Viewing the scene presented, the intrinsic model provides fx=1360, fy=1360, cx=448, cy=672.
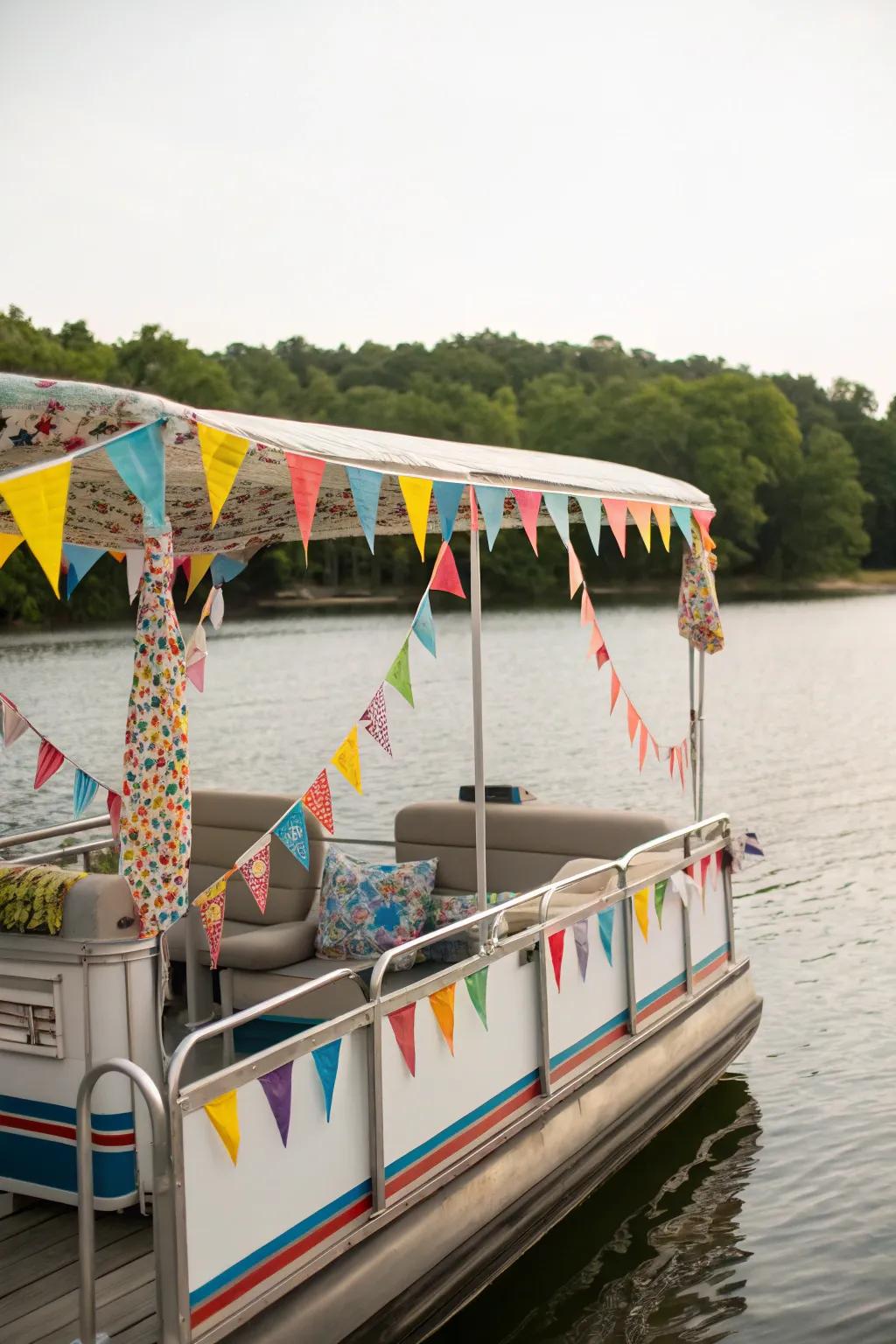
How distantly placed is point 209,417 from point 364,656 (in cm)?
3150

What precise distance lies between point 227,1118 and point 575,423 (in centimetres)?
6700

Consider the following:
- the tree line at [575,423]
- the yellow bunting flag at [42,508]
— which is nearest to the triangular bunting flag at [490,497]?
the yellow bunting flag at [42,508]

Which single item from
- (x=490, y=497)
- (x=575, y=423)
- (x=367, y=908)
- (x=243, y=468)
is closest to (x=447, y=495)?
(x=490, y=497)

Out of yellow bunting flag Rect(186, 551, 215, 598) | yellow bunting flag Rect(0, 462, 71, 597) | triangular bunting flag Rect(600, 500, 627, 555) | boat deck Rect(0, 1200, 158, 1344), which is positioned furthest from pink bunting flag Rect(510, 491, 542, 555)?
boat deck Rect(0, 1200, 158, 1344)

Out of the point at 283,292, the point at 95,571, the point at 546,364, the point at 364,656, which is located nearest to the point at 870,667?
the point at 364,656

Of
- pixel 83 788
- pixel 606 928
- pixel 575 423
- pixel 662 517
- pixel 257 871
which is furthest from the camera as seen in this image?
pixel 575 423

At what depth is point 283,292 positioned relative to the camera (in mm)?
66500

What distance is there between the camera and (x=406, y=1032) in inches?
157

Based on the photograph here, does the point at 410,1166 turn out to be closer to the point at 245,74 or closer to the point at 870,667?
the point at 870,667

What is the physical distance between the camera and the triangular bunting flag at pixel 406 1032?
3.95m

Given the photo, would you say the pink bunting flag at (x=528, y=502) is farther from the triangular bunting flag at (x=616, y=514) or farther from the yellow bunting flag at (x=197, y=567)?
the yellow bunting flag at (x=197, y=567)

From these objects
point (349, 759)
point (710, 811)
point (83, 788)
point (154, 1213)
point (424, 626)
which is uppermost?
point (424, 626)

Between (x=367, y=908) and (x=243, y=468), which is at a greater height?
(x=243, y=468)

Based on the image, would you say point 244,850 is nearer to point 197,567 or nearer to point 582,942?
A: point 197,567
